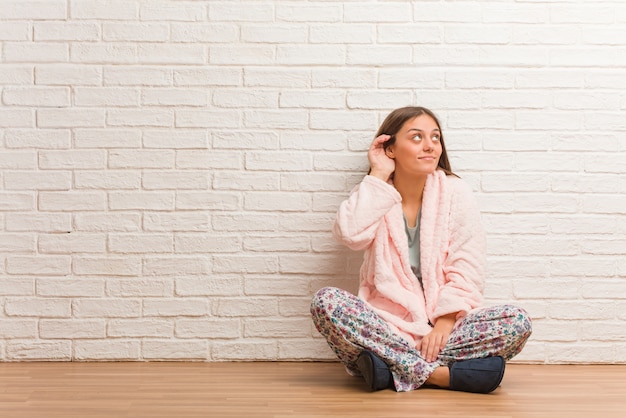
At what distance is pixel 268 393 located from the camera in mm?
2701

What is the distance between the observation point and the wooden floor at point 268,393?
245cm

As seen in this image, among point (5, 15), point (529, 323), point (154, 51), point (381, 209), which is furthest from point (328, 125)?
point (5, 15)

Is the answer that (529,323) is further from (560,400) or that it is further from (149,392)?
(149,392)

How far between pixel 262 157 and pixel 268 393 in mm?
964

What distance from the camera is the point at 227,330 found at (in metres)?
3.32

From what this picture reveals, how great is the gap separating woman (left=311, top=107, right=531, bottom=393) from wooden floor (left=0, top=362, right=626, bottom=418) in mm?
89

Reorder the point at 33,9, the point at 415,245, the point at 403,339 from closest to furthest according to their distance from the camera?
the point at 403,339 < the point at 415,245 < the point at 33,9

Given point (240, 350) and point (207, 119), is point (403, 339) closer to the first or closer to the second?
point (240, 350)

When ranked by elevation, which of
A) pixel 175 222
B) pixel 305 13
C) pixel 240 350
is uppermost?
pixel 305 13

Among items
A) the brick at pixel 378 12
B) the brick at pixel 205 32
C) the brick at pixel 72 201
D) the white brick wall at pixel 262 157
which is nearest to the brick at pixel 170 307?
the white brick wall at pixel 262 157

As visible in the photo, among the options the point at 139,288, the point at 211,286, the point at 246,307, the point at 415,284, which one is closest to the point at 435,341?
the point at 415,284

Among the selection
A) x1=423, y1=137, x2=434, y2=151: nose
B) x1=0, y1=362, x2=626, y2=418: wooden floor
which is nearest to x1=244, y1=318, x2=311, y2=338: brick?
x1=0, y1=362, x2=626, y2=418: wooden floor

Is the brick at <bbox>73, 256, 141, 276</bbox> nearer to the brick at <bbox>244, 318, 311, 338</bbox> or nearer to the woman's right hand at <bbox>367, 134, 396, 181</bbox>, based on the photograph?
the brick at <bbox>244, 318, 311, 338</bbox>

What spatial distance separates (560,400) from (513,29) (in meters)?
1.39
